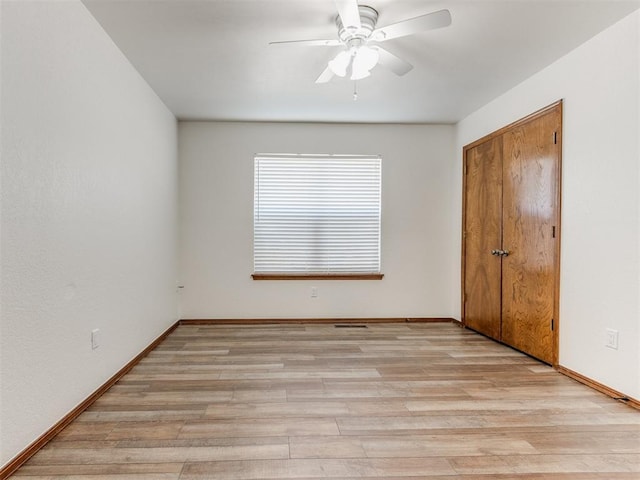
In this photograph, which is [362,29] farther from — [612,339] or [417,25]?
[612,339]

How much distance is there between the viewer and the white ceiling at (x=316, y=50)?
2.29 metres

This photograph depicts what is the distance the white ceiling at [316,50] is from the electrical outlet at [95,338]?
1.94 metres

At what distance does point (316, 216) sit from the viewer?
4.61 metres

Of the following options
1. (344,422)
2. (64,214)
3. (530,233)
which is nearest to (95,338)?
(64,214)

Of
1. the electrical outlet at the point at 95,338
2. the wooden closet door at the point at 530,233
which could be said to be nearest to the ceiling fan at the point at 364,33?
the wooden closet door at the point at 530,233

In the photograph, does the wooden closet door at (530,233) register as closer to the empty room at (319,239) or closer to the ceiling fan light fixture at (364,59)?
the empty room at (319,239)

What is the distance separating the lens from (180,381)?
2725mm

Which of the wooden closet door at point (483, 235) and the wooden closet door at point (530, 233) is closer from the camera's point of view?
the wooden closet door at point (530, 233)

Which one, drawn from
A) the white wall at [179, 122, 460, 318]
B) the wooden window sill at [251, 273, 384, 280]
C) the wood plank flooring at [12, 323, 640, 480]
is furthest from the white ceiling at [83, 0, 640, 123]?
the wood plank flooring at [12, 323, 640, 480]

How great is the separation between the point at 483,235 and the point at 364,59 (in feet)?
8.00

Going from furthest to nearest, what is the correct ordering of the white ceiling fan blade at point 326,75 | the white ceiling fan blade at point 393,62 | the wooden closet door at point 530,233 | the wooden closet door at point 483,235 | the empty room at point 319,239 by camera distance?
1. the wooden closet door at point 483,235
2. the wooden closet door at point 530,233
3. the white ceiling fan blade at point 326,75
4. the white ceiling fan blade at point 393,62
5. the empty room at point 319,239

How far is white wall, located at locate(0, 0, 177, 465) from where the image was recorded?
1.70 m

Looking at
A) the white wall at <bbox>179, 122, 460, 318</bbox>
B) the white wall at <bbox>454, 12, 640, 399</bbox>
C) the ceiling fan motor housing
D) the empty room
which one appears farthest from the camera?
the white wall at <bbox>179, 122, 460, 318</bbox>

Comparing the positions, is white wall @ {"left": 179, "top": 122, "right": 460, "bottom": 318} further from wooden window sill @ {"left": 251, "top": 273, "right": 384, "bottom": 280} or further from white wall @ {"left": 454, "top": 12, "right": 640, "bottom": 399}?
white wall @ {"left": 454, "top": 12, "right": 640, "bottom": 399}
